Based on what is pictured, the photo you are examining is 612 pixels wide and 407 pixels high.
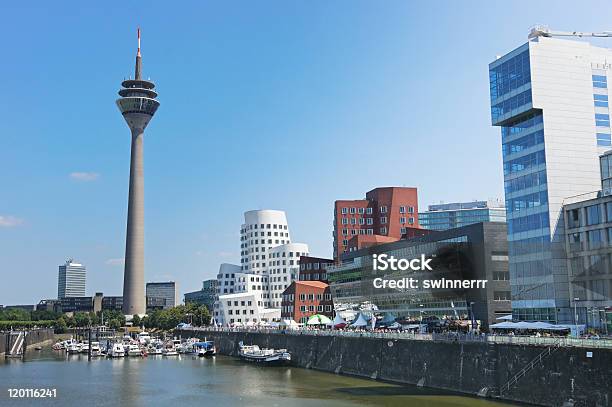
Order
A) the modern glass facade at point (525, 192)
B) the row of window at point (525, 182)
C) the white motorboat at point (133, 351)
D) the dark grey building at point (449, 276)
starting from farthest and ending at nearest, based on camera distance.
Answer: the white motorboat at point (133, 351)
the dark grey building at point (449, 276)
the row of window at point (525, 182)
the modern glass facade at point (525, 192)

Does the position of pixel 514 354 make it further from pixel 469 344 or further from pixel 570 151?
pixel 570 151

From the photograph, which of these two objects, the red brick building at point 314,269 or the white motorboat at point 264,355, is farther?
the red brick building at point 314,269

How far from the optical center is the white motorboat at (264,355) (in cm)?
10864

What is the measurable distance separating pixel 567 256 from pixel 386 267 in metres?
54.4

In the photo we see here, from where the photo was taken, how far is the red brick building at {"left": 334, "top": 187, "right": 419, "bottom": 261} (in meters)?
184

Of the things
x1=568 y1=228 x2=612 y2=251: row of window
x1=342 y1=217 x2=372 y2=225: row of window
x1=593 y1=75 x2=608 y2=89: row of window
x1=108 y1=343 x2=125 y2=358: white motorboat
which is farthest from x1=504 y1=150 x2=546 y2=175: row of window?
x1=342 y1=217 x2=372 y2=225: row of window

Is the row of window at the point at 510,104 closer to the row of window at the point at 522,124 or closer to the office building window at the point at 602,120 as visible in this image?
the row of window at the point at 522,124

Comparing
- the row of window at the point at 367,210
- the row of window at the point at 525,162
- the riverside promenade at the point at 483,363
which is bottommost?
the riverside promenade at the point at 483,363

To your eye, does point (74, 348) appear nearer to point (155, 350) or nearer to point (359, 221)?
point (155, 350)

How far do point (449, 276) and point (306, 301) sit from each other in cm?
5645

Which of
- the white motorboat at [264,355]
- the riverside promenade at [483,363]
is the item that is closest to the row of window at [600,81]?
the riverside promenade at [483,363]

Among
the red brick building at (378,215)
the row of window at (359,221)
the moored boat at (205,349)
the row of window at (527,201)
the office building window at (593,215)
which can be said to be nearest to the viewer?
the office building window at (593,215)

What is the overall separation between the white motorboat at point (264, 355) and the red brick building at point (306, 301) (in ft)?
119

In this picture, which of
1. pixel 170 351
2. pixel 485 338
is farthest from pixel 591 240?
pixel 170 351
